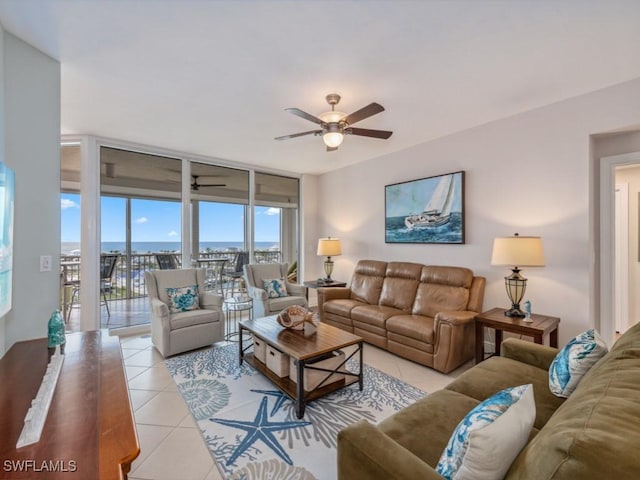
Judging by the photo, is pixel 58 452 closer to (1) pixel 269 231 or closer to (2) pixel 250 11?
(2) pixel 250 11

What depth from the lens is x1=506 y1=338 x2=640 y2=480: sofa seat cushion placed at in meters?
0.60

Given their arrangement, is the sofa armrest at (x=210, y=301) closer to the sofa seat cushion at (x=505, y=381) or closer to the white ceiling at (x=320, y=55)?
the white ceiling at (x=320, y=55)

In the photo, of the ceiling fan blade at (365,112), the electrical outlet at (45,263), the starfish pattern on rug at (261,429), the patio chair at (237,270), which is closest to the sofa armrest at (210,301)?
the patio chair at (237,270)

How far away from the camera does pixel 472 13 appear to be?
5.58ft

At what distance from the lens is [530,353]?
2.03m

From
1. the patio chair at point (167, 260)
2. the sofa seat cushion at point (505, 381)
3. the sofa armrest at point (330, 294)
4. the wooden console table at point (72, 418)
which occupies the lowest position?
the sofa seat cushion at point (505, 381)

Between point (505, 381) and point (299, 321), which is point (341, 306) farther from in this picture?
point (505, 381)

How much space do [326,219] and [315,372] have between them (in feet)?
12.3

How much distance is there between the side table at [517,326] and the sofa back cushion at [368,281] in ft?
4.82

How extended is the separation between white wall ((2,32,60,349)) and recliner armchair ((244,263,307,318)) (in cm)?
241

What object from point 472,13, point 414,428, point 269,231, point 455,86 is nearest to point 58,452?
point 414,428

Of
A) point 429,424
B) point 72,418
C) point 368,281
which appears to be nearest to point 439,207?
point 368,281

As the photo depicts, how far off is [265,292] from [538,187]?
11.7ft

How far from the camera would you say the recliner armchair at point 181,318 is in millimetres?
3266
